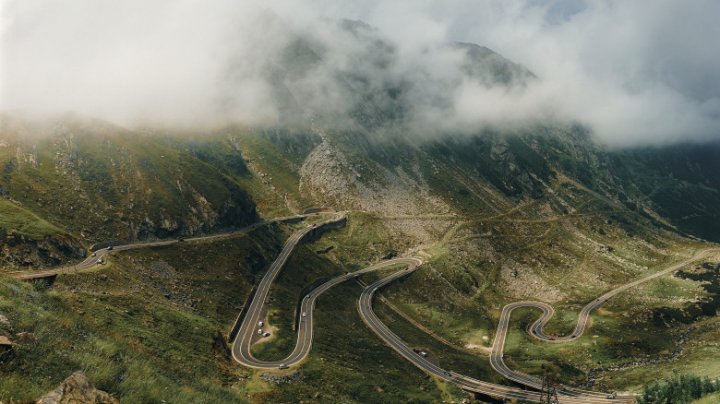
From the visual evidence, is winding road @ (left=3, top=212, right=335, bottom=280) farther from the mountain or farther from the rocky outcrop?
the rocky outcrop

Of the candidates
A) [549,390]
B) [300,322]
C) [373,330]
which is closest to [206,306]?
[300,322]

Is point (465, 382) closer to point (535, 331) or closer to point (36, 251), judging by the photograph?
point (535, 331)

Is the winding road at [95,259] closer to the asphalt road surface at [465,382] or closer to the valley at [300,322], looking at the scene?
the valley at [300,322]

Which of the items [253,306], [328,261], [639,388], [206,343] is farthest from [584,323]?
[206,343]

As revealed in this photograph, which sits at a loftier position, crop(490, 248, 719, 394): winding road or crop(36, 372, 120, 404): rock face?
Result: crop(490, 248, 719, 394): winding road

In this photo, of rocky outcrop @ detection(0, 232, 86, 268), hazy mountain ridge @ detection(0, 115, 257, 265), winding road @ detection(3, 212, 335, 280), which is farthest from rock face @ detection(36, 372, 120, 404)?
hazy mountain ridge @ detection(0, 115, 257, 265)

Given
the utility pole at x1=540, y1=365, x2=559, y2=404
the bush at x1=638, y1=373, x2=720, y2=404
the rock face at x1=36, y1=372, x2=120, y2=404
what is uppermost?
the bush at x1=638, y1=373, x2=720, y2=404

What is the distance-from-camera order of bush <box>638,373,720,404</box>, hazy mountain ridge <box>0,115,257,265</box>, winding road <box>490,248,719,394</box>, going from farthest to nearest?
hazy mountain ridge <box>0,115,257,265</box> → winding road <box>490,248,719,394</box> → bush <box>638,373,720,404</box>

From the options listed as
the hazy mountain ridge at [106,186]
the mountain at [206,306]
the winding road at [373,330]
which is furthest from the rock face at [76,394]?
the hazy mountain ridge at [106,186]
